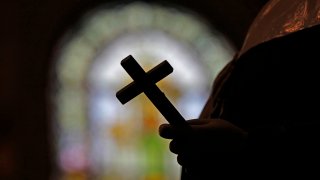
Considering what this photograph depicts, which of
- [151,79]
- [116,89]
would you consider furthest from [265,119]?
[116,89]

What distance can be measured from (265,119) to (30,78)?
231 centimetres

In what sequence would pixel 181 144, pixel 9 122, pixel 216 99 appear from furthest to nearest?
pixel 9 122, pixel 216 99, pixel 181 144

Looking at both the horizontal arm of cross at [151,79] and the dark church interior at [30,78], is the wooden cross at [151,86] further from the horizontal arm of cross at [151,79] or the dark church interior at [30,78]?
the dark church interior at [30,78]

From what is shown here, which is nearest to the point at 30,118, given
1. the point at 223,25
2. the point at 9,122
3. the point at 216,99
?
the point at 9,122

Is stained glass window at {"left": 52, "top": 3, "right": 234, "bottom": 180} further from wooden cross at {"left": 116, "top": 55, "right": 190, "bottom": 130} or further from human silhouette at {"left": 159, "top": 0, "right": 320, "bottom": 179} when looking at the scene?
Answer: wooden cross at {"left": 116, "top": 55, "right": 190, "bottom": 130}

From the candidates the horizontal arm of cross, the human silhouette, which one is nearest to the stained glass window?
the human silhouette

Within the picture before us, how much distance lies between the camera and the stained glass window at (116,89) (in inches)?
115

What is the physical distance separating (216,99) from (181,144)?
184 millimetres

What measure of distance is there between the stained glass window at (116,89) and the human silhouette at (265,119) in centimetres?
212

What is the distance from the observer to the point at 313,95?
0.71m

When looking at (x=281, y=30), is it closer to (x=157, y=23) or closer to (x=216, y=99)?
(x=216, y=99)

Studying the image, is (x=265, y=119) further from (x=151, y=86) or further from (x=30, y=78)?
(x=30, y=78)

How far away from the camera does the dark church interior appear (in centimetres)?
288

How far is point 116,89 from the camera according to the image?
2945 mm
